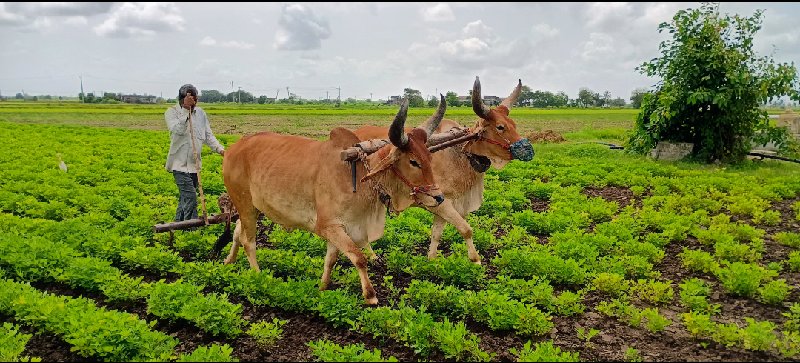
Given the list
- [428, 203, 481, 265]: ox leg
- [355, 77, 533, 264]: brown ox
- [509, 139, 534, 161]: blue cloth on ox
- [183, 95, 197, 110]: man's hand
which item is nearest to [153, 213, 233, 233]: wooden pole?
[183, 95, 197, 110]: man's hand

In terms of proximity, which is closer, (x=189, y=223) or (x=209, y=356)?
(x=209, y=356)

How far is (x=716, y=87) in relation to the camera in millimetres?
17047

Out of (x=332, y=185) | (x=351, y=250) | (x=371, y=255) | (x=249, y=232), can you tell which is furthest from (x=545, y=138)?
(x=351, y=250)

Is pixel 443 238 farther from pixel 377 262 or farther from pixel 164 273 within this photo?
pixel 164 273

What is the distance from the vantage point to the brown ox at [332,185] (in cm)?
617

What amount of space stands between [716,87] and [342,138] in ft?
47.4

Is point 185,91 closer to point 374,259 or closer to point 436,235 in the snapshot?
point 374,259

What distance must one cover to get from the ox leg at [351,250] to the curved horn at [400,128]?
1.20 meters

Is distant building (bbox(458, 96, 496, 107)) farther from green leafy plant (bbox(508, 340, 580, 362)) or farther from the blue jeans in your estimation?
the blue jeans

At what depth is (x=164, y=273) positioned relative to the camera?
25.6 feet

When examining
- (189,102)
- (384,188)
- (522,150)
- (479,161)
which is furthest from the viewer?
(189,102)

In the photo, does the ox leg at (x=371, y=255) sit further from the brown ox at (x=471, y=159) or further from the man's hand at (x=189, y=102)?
the man's hand at (x=189, y=102)

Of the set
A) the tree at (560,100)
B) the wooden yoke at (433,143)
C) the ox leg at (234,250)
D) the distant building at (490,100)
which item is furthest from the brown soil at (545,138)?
the tree at (560,100)

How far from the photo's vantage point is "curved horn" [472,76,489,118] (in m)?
7.53
